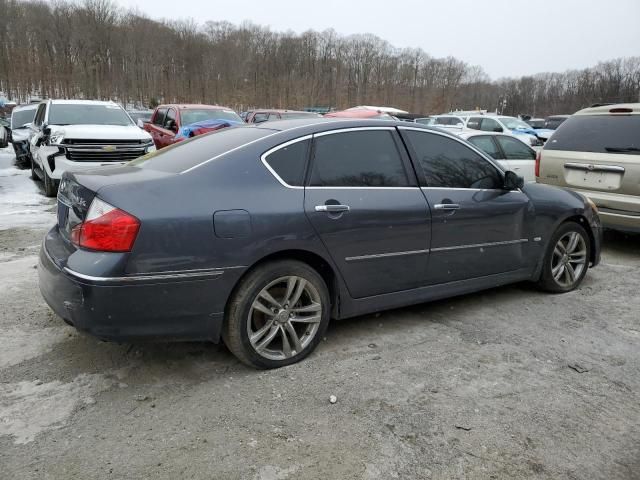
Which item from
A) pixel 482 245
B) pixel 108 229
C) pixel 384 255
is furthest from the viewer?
pixel 482 245

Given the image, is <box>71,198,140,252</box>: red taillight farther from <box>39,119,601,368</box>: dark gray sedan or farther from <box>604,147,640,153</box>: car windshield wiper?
<box>604,147,640,153</box>: car windshield wiper

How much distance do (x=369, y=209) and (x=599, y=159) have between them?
4.21 m

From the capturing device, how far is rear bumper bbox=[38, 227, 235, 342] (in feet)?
9.02

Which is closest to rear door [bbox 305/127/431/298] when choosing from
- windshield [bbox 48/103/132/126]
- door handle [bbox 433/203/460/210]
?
door handle [bbox 433/203/460/210]

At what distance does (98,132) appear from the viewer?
9023 mm

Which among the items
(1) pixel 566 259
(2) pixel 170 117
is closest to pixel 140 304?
(1) pixel 566 259

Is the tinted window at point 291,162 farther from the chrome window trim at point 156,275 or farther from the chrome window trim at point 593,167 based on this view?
the chrome window trim at point 593,167

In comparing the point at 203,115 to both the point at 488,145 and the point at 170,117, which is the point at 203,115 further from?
the point at 488,145

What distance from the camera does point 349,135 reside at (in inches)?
144

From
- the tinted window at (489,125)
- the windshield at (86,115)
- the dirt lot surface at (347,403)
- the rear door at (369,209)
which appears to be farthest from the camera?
the tinted window at (489,125)

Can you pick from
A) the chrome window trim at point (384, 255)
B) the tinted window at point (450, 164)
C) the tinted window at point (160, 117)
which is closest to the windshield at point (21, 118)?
the tinted window at point (160, 117)

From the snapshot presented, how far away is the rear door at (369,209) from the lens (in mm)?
3389

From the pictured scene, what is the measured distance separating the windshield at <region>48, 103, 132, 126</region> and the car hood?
1.96ft

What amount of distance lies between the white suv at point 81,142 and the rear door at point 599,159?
22.7 feet
